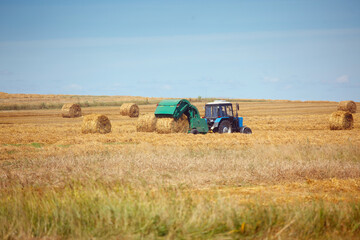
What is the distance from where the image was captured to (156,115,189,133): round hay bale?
19656 mm

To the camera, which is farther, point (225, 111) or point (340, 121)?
point (340, 121)

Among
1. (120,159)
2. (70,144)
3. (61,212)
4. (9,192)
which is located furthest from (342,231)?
(70,144)

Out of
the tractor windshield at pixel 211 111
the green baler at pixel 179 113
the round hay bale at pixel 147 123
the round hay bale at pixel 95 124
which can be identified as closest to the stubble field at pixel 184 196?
the green baler at pixel 179 113

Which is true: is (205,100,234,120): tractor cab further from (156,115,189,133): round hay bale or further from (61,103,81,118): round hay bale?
(61,103,81,118): round hay bale

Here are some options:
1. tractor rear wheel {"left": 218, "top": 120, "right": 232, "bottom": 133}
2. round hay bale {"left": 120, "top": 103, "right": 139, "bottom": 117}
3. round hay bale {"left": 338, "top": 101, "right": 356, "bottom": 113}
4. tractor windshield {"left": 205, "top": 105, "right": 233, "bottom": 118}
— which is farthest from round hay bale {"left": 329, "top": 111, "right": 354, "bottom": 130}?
round hay bale {"left": 120, "top": 103, "right": 139, "bottom": 117}

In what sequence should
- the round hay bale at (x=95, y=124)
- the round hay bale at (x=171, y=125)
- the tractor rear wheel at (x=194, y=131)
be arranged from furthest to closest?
the round hay bale at (x=95, y=124), the tractor rear wheel at (x=194, y=131), the round hay bale at (x=171, y=125)

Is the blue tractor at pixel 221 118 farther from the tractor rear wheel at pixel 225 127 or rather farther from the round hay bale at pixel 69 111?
the round hay bale at pixel 69 111

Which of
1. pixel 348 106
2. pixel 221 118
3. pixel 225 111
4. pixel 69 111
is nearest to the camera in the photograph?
pixel 221 118

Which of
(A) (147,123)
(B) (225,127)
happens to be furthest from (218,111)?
(A) (147,123)

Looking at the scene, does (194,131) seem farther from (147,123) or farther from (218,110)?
(147,123)

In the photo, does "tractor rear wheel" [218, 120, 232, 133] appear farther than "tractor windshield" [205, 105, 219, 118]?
No

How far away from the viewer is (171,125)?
19641 mm

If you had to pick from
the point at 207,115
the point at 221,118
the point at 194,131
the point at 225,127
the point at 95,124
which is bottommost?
the point at 194,131

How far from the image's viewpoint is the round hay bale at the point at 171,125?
19.7m
